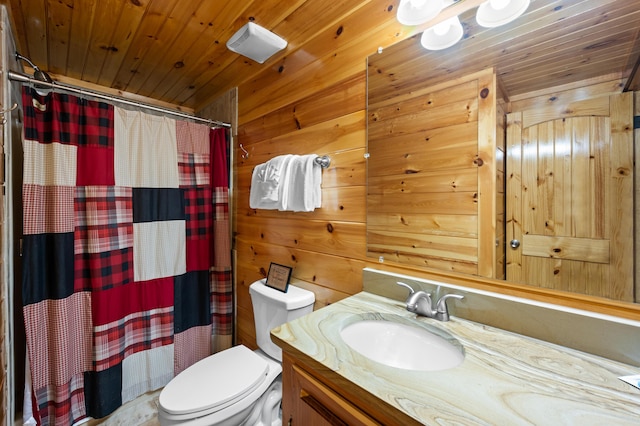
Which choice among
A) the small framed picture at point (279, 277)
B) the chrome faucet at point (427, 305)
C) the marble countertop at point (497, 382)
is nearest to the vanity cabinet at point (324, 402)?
the marble countertop at point (497, 382)

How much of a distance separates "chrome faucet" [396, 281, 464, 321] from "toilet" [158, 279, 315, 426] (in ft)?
2.02

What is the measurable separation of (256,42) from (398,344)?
5.06ft

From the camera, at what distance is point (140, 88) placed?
7.00 ft

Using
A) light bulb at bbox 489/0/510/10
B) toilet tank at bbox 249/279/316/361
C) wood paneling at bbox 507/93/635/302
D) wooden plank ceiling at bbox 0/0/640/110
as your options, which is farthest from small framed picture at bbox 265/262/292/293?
light bulb at bbox 489/0/510/10

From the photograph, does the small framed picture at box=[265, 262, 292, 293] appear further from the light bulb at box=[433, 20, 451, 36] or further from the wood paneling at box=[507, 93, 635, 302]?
the light bulb at box=[433, 20, 451, 36]

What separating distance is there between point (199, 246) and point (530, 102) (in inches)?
A: 75.3

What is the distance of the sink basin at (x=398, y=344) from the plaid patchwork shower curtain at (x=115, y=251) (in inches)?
52.1

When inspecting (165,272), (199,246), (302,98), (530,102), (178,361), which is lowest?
(178,361)

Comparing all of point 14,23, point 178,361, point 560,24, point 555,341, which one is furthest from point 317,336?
point 14,23

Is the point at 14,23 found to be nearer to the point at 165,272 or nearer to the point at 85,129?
the point at 85,129

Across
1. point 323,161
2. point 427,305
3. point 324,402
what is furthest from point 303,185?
point 324,402

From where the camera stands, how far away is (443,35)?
0.97 metres

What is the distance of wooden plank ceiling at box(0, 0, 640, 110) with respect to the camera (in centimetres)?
72

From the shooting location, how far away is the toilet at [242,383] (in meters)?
1.07
